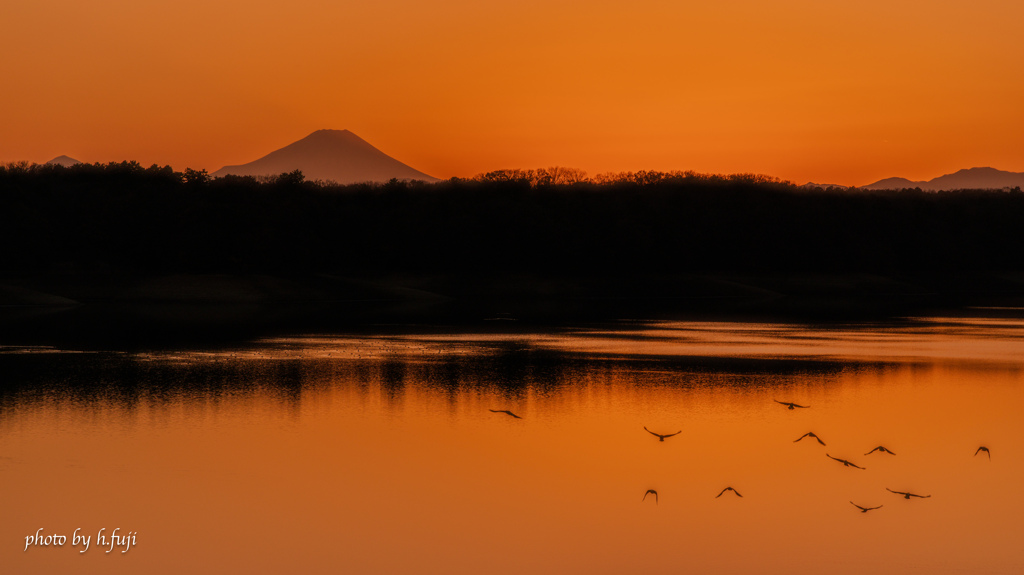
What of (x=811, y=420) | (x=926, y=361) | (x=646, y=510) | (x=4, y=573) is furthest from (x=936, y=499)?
(x=926, y=361)

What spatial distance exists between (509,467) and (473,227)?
94917mm

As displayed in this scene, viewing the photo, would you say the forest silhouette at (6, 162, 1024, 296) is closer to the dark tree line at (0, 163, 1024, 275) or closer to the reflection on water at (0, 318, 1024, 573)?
the dark tree line at (0, 163, 1024, 275)

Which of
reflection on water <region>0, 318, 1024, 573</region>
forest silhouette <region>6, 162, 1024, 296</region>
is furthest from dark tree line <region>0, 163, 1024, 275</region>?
reflection on water <region>0, 318, 1024, 573</region>

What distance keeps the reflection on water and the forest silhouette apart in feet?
226

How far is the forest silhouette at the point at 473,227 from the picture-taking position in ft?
319

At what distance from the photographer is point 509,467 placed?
17.2m

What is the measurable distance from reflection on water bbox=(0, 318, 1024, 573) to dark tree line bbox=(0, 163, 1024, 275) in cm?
6896

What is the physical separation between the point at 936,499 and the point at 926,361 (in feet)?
69.8

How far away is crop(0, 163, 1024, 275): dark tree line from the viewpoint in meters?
97.3

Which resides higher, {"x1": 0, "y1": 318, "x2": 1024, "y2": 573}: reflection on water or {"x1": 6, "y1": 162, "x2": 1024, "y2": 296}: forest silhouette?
{"x1": 6, "y1": 162, "x2": 1024, "y2": 296}: forest silhouette

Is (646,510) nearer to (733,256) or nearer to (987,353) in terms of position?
(987,353)

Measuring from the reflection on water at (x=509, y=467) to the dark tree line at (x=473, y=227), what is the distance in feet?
226

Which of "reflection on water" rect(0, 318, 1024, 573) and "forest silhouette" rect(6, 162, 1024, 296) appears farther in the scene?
→ "forest silhouette" rect(6, 162, 1024, 296)

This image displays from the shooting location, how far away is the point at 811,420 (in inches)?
872
